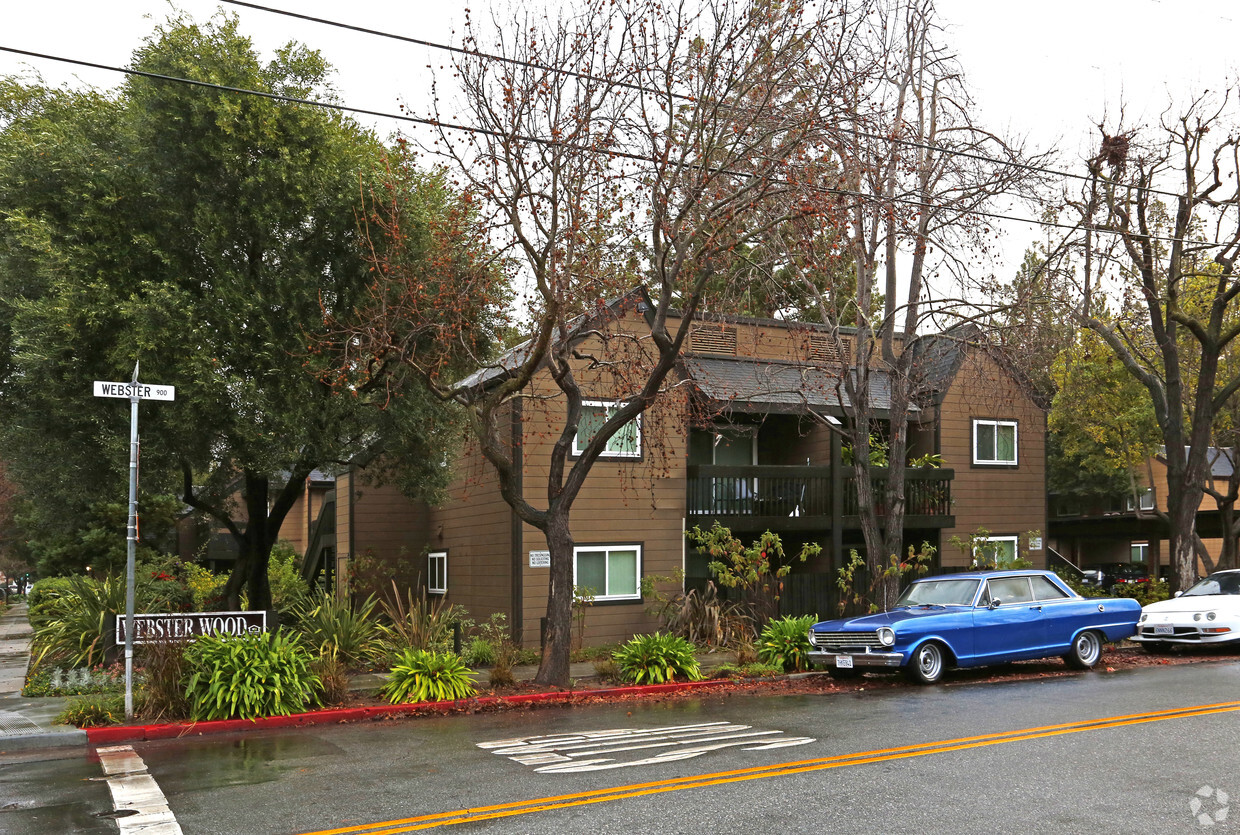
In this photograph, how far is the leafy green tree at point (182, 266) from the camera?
15.0m

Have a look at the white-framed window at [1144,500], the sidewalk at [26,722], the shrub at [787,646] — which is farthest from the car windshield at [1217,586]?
the white-framed window at [1144,500]

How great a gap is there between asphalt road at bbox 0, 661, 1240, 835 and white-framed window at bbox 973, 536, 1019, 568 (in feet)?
32.6

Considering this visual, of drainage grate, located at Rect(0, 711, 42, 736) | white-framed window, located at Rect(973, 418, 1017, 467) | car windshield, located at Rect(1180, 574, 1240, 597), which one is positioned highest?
white-framed window, located at Rect(973, 418, 1017, 467)

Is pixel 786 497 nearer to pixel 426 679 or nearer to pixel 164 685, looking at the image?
pixel 426 679

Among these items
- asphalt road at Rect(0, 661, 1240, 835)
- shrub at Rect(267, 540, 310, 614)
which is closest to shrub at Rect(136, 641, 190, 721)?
asphalt road at Rect(0, 661, 1240, 835)

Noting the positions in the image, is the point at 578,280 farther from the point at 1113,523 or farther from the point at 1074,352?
the point at 1113,523

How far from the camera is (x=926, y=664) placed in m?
14.9

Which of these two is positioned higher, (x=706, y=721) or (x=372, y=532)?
(x=372, y=532)

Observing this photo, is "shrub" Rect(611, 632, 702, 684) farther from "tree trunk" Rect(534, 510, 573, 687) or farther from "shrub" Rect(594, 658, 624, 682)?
"tree trunk" Rect(534, 510, 573, 687)

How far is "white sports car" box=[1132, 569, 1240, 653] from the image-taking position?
1789 cm

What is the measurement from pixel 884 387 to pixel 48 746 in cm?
1873

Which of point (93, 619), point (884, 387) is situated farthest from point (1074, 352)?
point (93, 619)

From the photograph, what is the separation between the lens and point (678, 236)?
14.0 meters

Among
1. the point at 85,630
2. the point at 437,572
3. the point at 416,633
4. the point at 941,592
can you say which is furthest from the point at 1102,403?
the point at 85,630
